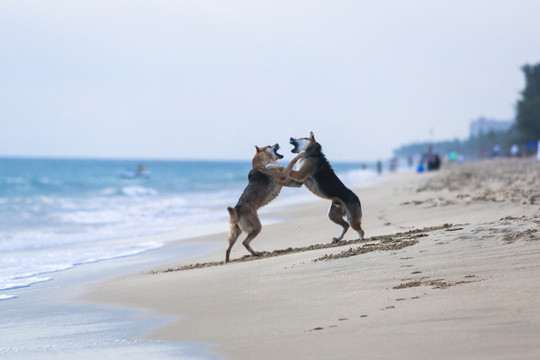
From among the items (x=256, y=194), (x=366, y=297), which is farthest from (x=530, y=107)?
(x=366, y=297)

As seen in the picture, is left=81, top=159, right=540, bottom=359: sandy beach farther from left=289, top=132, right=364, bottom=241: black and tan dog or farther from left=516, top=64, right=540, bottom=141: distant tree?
left=516, top=64, right=540, bottom=141: distant tree

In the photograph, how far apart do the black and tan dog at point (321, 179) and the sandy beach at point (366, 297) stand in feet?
1.67

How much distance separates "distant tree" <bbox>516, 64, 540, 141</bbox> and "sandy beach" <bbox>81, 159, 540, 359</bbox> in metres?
64.0

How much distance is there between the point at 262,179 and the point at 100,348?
→ 4504mm

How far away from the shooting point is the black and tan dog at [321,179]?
9.30 metres

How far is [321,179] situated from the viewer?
366 inches

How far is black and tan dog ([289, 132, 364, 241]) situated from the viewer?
930cm

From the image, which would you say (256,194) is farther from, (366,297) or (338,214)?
(366,297)

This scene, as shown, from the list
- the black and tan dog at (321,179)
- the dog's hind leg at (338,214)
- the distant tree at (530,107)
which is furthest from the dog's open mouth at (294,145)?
the distant tree at (530,107)

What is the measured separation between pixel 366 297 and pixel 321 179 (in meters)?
3.57

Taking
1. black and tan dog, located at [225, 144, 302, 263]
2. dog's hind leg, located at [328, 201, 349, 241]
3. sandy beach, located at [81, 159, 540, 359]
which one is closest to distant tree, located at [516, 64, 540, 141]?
sandy beach, located at [81, 159, 540, 359]

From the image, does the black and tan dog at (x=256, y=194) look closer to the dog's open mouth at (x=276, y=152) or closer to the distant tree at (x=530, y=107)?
the dog's open mouth at (x=276, y=152)

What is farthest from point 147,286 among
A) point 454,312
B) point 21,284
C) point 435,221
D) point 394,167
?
point 394,167

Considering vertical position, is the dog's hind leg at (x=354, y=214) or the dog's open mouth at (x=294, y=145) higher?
the dog's open mouth at (x=294, y=145)
